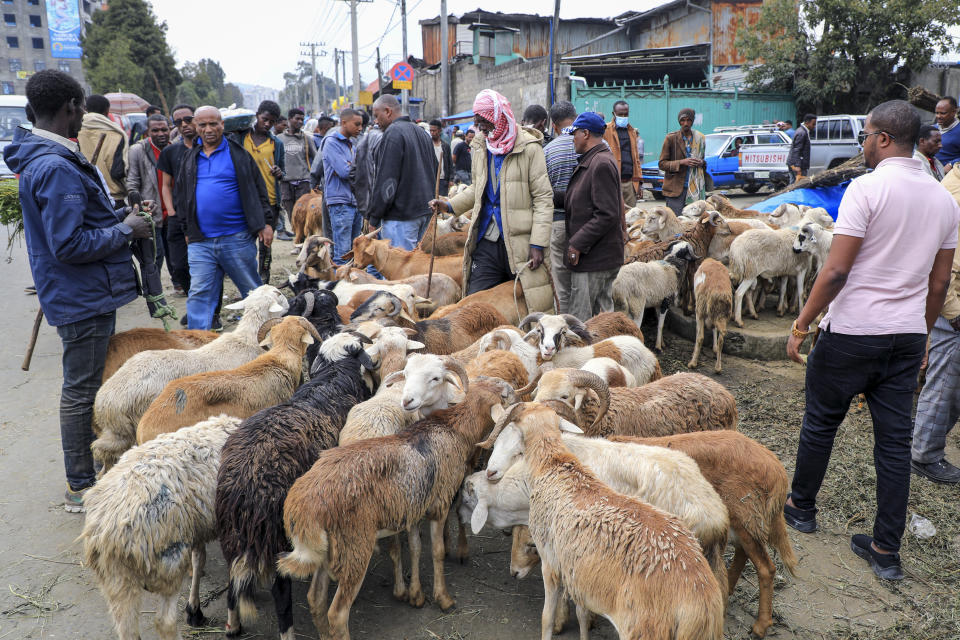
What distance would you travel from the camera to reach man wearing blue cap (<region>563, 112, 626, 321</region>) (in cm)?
568

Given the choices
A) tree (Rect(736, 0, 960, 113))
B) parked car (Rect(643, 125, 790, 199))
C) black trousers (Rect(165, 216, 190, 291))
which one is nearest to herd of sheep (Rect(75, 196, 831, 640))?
black trousers (Rect(165, 216, 190, 291))

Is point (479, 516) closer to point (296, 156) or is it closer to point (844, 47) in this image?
point (296, 156)

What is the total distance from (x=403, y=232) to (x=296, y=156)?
5925 mm

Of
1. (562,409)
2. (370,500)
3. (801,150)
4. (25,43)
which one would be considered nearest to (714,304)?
(562,409)

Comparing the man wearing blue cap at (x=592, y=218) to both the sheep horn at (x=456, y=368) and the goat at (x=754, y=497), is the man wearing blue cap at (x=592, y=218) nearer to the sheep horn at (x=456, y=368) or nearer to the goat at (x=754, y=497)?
the sheep horn at (x=456, y=368)

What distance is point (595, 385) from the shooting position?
3867mm

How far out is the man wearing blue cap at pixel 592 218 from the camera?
5684mm

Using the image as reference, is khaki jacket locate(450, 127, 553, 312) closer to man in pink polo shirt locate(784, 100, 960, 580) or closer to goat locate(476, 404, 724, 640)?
man in pink polo shirt locate(784, 100, 960, 580)

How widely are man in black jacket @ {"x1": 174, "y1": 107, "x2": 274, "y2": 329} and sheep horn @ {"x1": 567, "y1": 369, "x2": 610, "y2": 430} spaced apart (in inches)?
145

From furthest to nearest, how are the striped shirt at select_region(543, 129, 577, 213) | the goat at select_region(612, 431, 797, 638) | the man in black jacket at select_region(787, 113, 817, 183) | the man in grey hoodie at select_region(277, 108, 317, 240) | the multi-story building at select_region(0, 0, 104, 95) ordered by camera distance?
the multi-story building at select_region(0, 0, 104, 95) < the man in black jacket at select_region(787, 113, 817, 183) < the man in grey hoodie at select_region(277, 108, 317, 240) < the striped shirt at select_region(543, 129, 577, 213) < the goat at select_region(612, 431, 797, 638)

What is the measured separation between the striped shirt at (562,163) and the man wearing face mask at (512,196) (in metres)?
0.64

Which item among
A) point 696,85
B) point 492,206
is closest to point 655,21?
point 696,85

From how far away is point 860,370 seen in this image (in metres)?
3.62

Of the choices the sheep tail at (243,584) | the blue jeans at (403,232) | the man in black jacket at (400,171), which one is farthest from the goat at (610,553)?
the blue jeans at (403,232)
